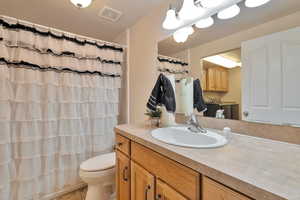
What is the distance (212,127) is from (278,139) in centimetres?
39

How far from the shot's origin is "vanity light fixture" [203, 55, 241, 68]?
1019 millimetres

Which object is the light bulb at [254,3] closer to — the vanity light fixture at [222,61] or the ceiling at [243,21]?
the ceiling at [243,21]

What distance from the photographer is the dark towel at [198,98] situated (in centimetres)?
118

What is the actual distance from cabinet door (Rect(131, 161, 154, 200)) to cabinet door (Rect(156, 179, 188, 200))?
0.05 m

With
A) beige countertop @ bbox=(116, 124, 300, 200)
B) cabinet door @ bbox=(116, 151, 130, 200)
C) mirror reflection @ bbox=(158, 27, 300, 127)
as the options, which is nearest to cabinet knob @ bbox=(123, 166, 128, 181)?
cabinet door @ bbox=(116, 151, 130, 200)

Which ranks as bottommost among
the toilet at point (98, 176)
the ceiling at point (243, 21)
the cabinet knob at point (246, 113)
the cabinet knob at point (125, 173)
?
the toilet at point (98, 176)

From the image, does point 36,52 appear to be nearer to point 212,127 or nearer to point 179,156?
point 179,156

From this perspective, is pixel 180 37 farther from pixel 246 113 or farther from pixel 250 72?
pixel 246 113

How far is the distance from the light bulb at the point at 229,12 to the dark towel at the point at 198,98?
496 mm

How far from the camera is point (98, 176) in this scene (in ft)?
4.25

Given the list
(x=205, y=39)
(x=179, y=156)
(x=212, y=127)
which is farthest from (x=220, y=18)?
(x=179, y=156)

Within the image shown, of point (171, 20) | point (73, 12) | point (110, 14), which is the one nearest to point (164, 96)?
point (171, 20)

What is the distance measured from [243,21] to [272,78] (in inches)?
16.9

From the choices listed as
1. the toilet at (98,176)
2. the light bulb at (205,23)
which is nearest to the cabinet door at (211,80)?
the light bulb at (205,23)
